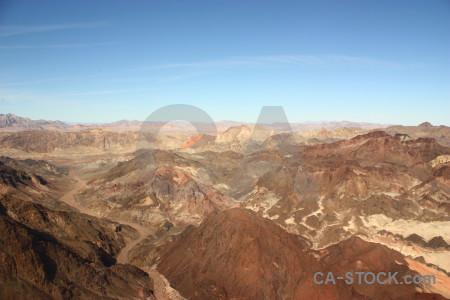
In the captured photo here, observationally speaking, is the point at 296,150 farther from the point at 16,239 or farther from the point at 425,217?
the point at 16,239

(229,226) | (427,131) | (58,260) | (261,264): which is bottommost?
(261,264)

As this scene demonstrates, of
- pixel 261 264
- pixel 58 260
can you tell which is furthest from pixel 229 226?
pixel 58 260

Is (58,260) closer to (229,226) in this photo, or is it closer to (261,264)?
(229,226)

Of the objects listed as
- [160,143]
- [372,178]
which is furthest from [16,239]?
[160,143]

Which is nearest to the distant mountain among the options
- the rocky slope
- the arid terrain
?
the arid terrain

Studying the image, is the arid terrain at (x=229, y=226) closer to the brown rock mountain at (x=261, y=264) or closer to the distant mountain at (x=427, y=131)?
the brown rock mountain at (x=261, y=264)
